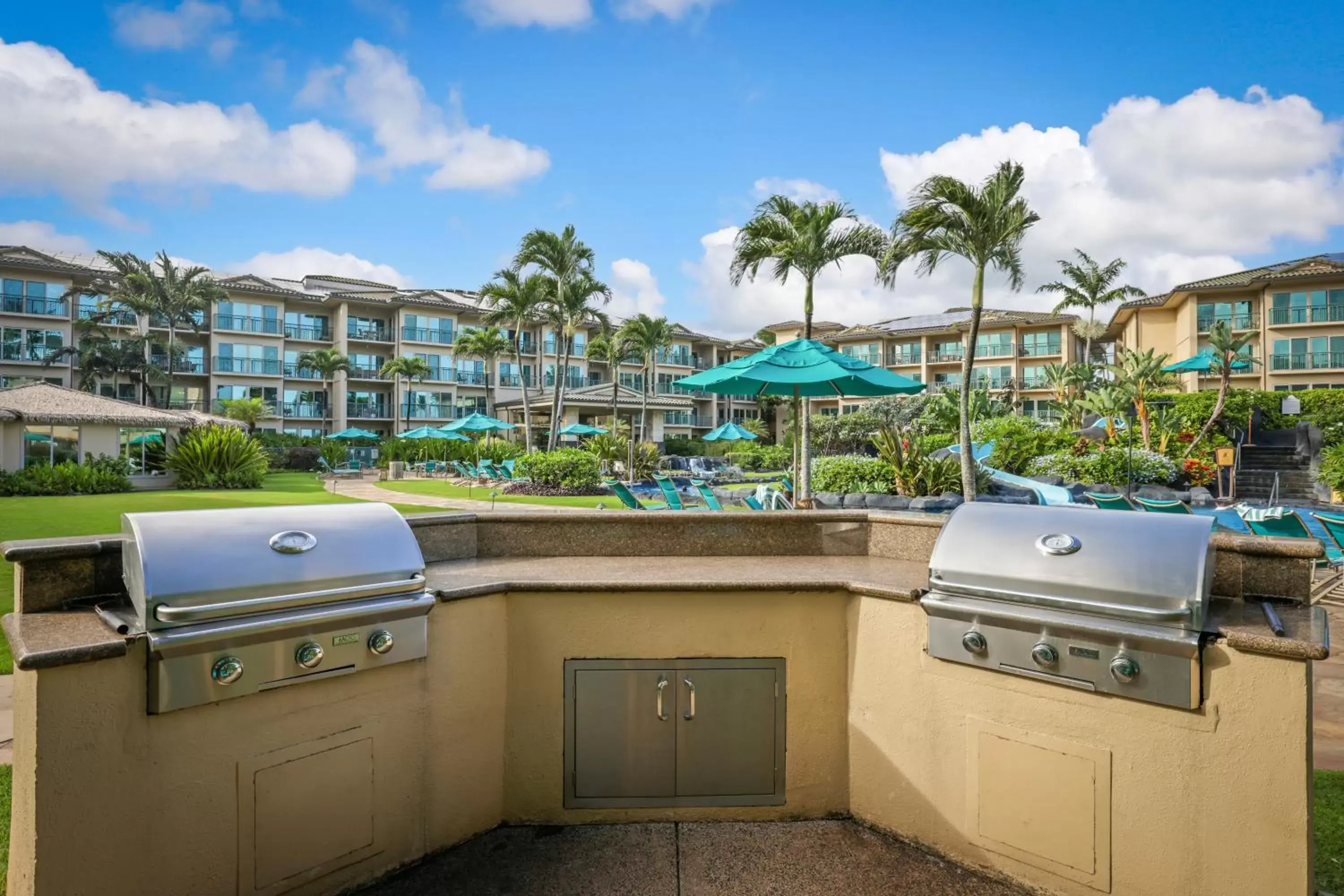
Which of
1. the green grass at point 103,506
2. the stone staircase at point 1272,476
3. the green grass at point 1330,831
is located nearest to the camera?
the green grass at point 1330,831

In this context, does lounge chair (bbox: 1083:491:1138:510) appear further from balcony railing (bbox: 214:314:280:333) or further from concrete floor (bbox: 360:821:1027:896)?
balcony railing (bbox: 214:314:280:333)

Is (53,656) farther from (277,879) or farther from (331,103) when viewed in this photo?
(331,103)

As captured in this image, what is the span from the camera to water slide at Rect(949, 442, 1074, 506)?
11.2 meters

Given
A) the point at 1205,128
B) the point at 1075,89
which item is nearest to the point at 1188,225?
the point at 1205,128

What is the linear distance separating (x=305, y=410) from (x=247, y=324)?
A: 20.3 feet

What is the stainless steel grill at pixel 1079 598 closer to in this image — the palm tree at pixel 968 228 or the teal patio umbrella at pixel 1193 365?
the palm tree at pixel 968 228

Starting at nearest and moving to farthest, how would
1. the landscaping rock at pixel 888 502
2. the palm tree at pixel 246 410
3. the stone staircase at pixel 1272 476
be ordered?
1. the landscaping rock at pixel 888 502
2. the stone staircase at pixel 1272 476
3. the palm tree at pixel 246 410

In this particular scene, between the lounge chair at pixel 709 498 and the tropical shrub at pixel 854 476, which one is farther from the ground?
the tropical shrub at pixel 854 476

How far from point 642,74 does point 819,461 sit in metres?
8.36

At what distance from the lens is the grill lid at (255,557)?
2.13 meters

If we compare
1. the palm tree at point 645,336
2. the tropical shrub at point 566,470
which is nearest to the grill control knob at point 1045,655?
the tropical shrub at point 566,470

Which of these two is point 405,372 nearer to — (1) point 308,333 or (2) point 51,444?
(1) point 308,333

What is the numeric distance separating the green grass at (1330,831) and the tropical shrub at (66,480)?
27888 mm

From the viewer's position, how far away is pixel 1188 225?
49625 mm
